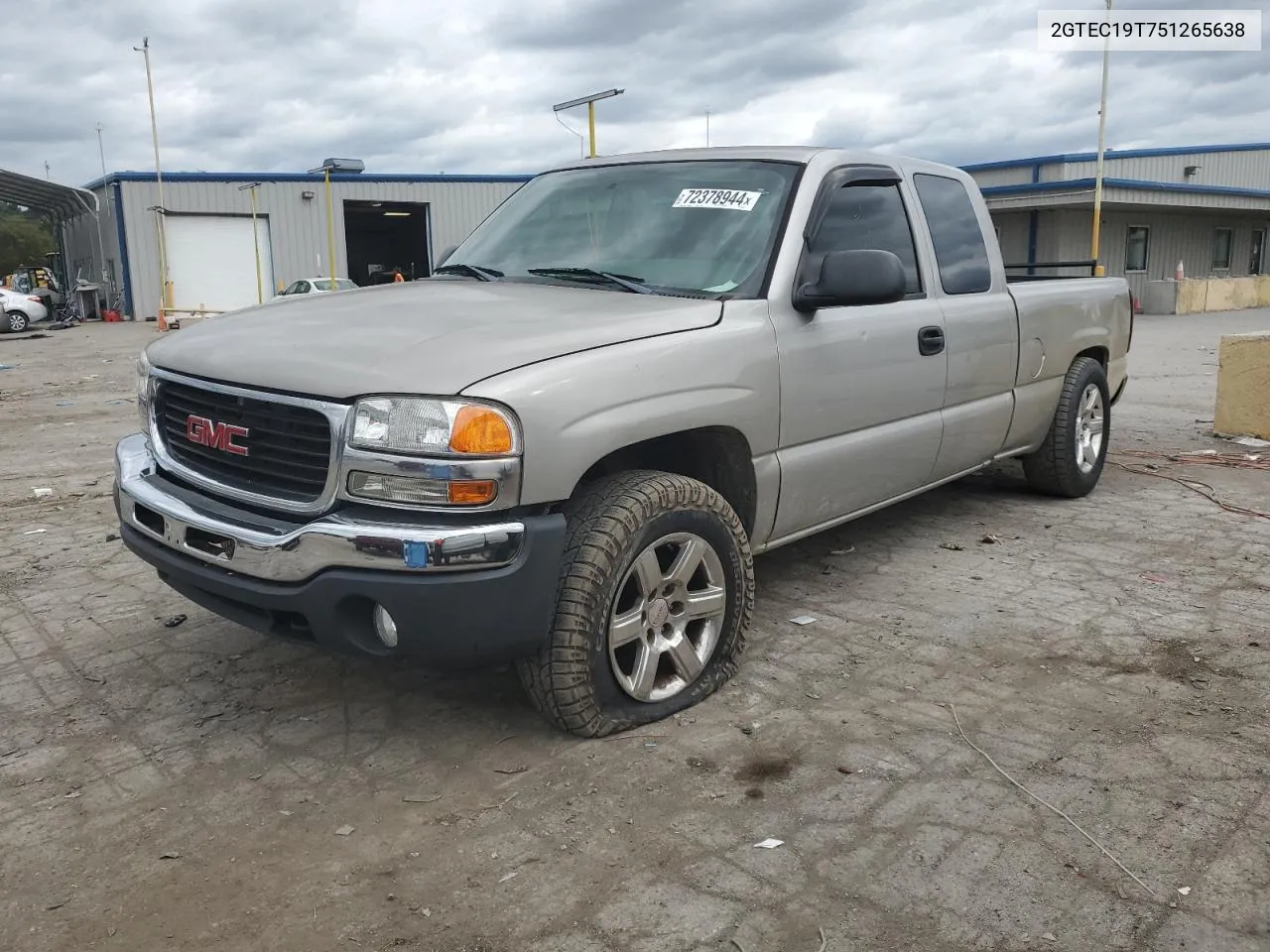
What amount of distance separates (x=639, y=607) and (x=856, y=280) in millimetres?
1380

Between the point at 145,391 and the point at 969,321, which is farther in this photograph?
the point at 969,321

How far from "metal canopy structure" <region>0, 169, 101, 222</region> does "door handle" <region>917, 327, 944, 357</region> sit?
3975 centimetres

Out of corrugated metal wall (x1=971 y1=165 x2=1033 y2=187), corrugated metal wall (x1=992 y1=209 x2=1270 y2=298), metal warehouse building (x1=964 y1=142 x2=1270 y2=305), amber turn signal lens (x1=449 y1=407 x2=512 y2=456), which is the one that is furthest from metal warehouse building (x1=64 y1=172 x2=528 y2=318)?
amber turn signal lens (x1=449 y1=407 x2=512 y2=456)

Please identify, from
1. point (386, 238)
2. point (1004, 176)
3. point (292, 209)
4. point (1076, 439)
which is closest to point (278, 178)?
point (292, 209)

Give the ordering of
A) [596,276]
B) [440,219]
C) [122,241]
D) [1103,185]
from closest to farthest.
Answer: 1. [596,276]
2. [1103,185]
3. [122,241]
4. [440,219]

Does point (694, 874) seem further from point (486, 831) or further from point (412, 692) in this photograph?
point (412, 692)

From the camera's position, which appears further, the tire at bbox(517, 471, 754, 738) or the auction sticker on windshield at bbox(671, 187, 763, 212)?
the auction sticker on windshield at bbox(671, 187, 763, 212)

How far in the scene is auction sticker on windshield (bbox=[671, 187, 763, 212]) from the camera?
13.2 ft

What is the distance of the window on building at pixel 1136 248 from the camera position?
101ft

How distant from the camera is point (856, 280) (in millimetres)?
3678

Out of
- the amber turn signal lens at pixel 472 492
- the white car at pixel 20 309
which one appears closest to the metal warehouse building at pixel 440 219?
the white car at pixel 20 309

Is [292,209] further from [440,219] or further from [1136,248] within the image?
[1136,248]

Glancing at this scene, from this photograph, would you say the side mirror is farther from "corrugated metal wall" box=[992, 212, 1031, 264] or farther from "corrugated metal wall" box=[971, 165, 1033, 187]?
"corrugated metal wall" box=[992, 212, 1031, 264]

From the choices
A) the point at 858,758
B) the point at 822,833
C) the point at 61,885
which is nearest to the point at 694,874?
the point at 822,833
